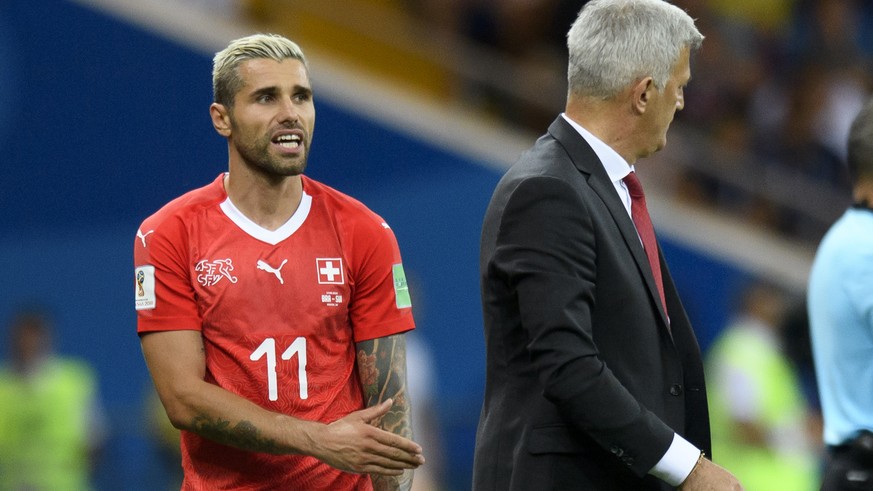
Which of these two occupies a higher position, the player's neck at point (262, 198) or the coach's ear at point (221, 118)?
the coach's ear at point (221, 118)

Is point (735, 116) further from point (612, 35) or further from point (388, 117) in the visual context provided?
point (612, 35)

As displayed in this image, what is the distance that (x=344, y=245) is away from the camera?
13.6ft

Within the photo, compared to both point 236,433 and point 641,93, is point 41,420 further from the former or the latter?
point 641,93

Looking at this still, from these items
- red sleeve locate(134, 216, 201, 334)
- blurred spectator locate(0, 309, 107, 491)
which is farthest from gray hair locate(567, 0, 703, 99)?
blurred spectator locate(0, 309, 107, 491)

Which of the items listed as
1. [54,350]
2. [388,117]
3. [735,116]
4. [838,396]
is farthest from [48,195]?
[838,396]


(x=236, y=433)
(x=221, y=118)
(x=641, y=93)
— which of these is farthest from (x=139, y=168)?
(x=641, y=93)

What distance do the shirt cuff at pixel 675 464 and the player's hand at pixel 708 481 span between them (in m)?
0.01

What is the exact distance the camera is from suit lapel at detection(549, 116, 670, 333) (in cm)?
371

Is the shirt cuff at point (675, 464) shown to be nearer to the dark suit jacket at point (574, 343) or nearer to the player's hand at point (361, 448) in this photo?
the dark suit jacket at point (574, 343)

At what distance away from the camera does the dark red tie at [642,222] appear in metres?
3.86

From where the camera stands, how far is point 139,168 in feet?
33.8

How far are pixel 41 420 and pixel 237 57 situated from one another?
19.4 ft

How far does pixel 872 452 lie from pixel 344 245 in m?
1.64

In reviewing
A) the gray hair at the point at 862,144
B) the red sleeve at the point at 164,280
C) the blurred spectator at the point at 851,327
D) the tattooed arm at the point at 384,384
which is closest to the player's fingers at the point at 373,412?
the tattooed arm at the point at 384,384
